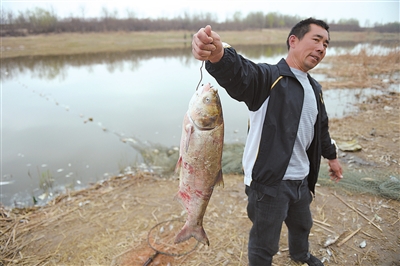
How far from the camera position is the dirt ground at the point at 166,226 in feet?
10.7

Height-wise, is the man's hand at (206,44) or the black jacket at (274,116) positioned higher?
the man's hand at (206,44)

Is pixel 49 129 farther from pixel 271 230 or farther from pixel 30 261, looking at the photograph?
pixel 271 230

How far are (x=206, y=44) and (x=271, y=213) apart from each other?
4.78 ft

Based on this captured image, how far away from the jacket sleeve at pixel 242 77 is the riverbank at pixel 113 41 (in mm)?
21378

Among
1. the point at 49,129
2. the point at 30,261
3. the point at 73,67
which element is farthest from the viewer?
the point at 73,67

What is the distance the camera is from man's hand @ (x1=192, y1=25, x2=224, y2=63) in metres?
1.51

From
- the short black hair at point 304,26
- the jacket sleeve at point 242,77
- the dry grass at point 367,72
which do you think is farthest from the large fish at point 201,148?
the dry grass at point 367,72

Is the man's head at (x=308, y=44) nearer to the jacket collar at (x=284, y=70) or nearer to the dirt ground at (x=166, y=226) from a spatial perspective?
the jacket collar at (x=284, y=70)

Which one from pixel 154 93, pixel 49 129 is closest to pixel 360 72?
pixel 154 93

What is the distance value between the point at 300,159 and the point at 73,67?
20366mm

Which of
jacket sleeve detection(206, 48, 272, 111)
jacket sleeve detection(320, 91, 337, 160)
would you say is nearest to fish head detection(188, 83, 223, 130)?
jacket sleeve detection(206, 48, 272, 111)

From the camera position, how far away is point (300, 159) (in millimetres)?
2264

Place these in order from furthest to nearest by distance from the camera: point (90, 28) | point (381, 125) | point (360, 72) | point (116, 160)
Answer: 1. point (90, 28)
2. point (360, 72)
3. point (381, 125)
4. point (116, 160)

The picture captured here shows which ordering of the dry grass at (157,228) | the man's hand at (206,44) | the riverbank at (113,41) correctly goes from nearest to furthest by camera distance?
the man's hand at (206,44)
the dry grass at (157,228)
the riverbank at (113,41)
